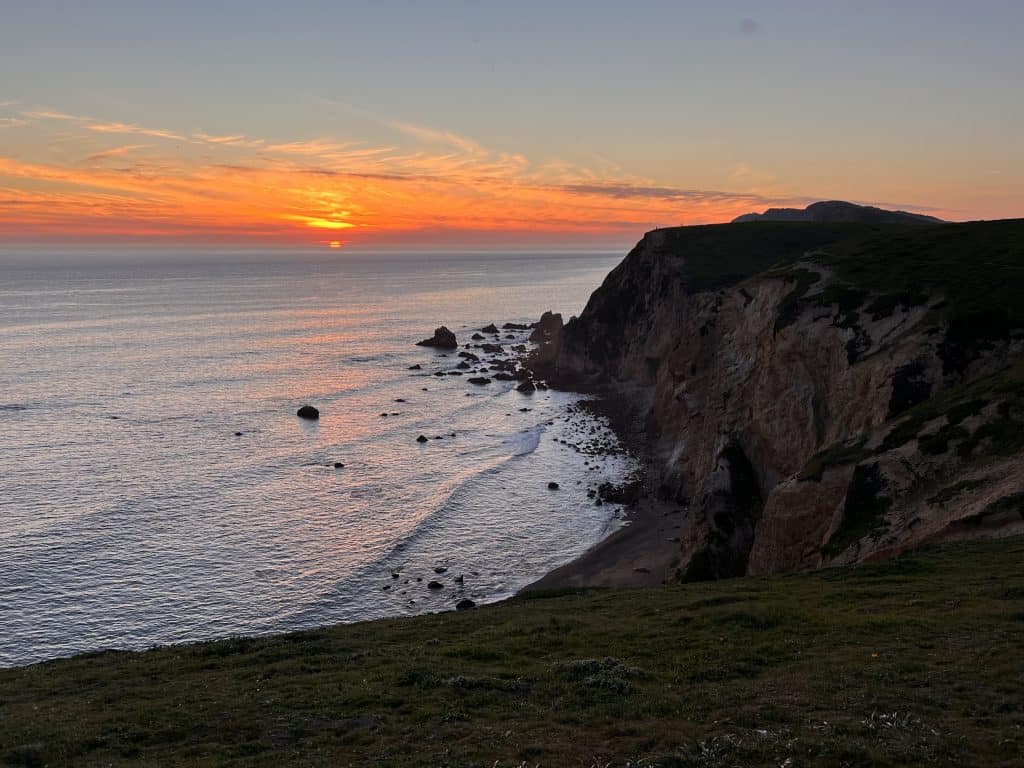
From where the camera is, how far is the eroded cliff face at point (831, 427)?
29.5 meters

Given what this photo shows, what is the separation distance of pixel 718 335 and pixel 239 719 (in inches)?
2323

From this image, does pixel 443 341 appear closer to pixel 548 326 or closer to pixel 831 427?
pixel 548 326

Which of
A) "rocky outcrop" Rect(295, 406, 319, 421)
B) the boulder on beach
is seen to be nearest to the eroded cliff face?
"rocky outcrop" Rect(295, 406, 319, 421)

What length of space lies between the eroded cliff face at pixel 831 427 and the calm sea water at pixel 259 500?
1238cm

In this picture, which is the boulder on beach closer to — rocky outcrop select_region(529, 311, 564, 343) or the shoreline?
rocky outcrop select_region(529, 311, 564, 343)

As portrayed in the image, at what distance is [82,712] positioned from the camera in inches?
803

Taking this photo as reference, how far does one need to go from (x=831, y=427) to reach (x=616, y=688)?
30093 mm

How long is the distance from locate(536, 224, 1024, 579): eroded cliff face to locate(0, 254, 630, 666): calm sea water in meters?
12.4

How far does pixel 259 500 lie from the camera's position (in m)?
62.4

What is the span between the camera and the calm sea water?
149ft

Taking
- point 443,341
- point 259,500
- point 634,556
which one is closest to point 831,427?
point 634,556

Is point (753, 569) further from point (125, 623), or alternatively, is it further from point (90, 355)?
point (90, 355)

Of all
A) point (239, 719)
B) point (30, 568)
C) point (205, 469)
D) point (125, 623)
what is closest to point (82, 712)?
point (239, 719)

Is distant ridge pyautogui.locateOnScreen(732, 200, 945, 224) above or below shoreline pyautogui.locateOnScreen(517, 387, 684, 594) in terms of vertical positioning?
above
